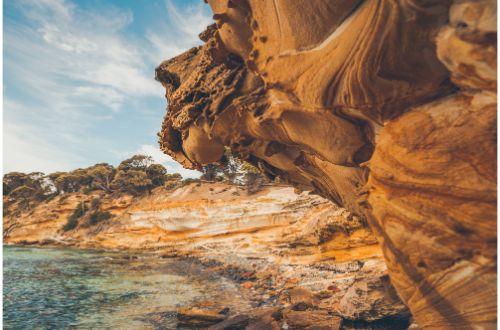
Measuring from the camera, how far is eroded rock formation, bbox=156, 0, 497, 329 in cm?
356

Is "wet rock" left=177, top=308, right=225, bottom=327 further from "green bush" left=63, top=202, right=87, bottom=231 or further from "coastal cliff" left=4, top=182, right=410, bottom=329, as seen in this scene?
"green bush" left=63, top=202, right=87, bottom=231

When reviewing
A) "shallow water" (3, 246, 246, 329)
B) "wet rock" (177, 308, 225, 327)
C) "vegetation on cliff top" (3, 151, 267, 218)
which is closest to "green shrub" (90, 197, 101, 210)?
"vegetation on cliff top" (3, 151, 267, 218)

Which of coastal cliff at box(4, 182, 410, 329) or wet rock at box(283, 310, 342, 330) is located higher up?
coastal cliff at box(4, 182, 410, 329)

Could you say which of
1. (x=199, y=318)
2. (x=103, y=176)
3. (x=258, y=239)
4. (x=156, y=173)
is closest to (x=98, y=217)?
(x=156, y=173)

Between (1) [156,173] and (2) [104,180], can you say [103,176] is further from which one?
(1) [156,173]

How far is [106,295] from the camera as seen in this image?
15.4 m

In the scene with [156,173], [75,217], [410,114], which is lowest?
[410,114]

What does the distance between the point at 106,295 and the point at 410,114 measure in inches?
631

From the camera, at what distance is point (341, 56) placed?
4875 millimetres

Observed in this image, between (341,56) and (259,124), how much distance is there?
3.09 m

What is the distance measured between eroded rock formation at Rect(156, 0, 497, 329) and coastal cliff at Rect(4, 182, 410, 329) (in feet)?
13.3

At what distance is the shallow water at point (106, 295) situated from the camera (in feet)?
37.2

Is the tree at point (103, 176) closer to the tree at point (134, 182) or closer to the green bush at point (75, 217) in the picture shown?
the tree at point (134, 182)

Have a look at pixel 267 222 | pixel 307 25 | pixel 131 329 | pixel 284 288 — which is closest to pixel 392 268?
pixel 307 25
